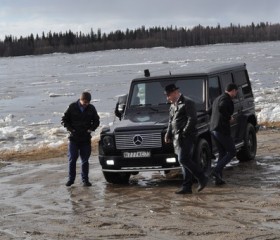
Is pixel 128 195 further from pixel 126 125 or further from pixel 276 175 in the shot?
pixel 276 175

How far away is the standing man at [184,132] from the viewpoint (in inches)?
370

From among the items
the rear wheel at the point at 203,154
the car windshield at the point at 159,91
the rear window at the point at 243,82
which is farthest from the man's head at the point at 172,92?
the rear window at the point at 243,82

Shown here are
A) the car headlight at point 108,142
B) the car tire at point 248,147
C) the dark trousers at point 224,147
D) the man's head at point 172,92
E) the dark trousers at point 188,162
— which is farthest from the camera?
A: the car tire at point 248,147

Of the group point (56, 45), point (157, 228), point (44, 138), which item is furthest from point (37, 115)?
point (56, 45)

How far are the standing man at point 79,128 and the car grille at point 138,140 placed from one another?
28.7 inches

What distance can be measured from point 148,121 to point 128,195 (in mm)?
1407

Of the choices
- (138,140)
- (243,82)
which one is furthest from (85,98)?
(243,82)

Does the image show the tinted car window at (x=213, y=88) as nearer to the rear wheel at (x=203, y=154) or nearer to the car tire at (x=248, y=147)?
the rear wheel at (x=203, y=154)

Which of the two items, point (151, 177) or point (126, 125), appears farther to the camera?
point (151, 177)

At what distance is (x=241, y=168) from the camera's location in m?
12.0

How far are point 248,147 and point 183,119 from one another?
3506mm

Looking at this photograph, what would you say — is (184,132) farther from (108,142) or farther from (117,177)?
(117,177)

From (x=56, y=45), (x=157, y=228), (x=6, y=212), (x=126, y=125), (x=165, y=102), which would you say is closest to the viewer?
(x=157, y=228)

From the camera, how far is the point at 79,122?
36.1 feet
